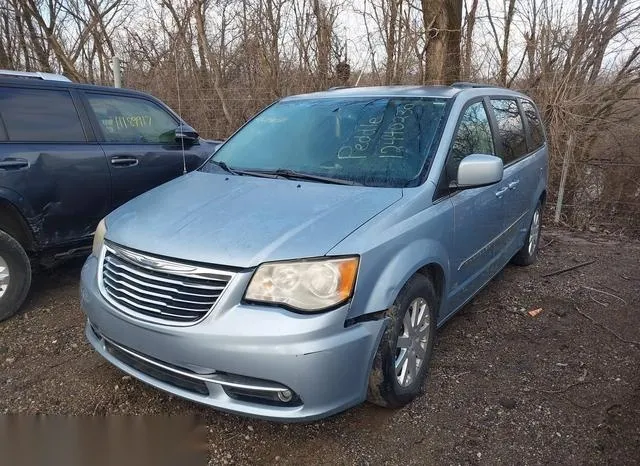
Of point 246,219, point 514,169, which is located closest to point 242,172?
point 246,219

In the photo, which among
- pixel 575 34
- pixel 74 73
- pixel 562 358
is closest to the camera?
pixel 562 358

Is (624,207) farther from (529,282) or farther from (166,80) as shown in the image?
(166,80)

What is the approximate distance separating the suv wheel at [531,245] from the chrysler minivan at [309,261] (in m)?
1.66

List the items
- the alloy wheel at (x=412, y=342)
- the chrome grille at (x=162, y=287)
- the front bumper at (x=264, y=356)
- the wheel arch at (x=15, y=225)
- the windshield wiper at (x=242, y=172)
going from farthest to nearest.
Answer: the wheel arch at (x=15, y=225), the windshield wiper at (x=242, y=172), the alloy wheel at (x=412, y=342), the chrome grille at (x=162, y=287), the front bumper at (x=264, y=356)

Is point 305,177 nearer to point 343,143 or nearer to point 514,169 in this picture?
point 343,143

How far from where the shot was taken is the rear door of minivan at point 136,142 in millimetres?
4453

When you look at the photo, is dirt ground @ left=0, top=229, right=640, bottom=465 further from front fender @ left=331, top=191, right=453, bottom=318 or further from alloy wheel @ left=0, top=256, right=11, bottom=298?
front fender @ left=331, top=191, right=453, bottom=318

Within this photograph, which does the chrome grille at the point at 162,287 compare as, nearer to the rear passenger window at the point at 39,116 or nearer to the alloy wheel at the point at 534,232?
the rear passenger window at the point at 39,116

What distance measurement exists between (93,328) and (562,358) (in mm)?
2956

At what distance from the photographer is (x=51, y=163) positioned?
392 centimetres

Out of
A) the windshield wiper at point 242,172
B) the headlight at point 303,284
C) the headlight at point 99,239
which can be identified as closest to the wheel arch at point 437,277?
the headlight at point 303,284

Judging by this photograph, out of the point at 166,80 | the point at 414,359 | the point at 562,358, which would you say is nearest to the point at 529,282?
the point at 562,358

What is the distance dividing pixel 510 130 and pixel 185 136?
3029 millimetres

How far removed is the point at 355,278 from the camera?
2.22 metres
